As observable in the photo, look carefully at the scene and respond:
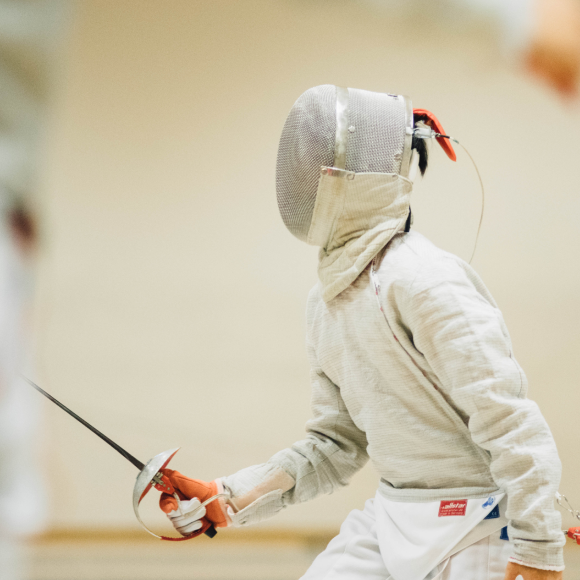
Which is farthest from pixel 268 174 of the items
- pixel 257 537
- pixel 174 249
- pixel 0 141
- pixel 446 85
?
pixel 257 537

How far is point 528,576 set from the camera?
77 centimetres

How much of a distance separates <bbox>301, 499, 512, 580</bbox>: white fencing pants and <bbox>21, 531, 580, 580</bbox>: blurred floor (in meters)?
1.20

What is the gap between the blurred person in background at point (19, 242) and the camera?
2189 mm

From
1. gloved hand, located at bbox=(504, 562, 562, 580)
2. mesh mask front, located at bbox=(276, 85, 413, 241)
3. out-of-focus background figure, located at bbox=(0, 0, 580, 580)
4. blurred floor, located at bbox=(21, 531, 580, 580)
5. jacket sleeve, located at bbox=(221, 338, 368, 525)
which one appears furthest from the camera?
out-of-focus background figure, located at bbox=(0, 0, 580, 580)

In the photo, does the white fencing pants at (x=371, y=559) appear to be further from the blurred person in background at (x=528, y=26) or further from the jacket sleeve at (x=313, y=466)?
the blurred person in background at (x=528, y=26)

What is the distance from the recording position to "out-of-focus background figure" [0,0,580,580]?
2.22m

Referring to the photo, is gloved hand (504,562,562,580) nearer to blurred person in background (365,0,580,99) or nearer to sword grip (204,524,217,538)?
sword grip (204,524,217,538)

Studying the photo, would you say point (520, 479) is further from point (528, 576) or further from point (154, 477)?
point (154, 477)

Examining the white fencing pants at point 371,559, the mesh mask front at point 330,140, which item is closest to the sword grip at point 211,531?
the white fencing pants at point 371,559

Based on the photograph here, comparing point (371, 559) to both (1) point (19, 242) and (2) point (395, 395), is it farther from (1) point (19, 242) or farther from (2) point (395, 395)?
(1) point (19, 242)

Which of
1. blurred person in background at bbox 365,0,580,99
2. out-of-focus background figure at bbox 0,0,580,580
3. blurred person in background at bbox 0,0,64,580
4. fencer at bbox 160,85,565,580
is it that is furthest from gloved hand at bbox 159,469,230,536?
blurred person in background at bbox 365,0,580,99

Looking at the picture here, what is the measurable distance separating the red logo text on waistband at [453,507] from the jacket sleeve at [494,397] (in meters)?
0.06

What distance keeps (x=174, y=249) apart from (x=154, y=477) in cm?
133

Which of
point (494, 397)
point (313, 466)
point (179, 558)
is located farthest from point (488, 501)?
point (179, 558)
